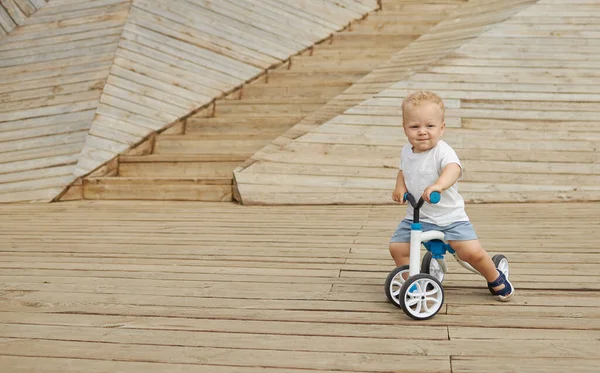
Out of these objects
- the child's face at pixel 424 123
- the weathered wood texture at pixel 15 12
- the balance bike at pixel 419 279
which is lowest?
the balance bike at pixel 419 279

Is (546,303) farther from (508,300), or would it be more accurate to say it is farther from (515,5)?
(515,5)

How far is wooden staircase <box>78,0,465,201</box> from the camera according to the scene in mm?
6340

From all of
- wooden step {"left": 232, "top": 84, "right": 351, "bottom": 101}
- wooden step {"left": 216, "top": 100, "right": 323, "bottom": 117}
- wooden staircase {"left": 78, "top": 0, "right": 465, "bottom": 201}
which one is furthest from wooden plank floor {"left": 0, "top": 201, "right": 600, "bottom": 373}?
wooden step {"left": 232, "top": 84, "right": 351, "bottom": 101}

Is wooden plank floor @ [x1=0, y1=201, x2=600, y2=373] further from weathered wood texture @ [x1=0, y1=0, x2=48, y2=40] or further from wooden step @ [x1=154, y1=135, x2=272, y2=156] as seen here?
weathered wood texture @ [x1=0, y1=0, x2=48, y2=40]

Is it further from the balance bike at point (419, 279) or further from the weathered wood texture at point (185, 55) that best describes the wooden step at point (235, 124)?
the balance bike at point (419, 279)

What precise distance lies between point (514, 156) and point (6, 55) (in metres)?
4.78

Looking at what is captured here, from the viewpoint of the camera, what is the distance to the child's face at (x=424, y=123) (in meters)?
2.76

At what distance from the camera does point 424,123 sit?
277 cm

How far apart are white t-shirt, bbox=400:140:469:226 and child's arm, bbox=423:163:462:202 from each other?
0.04 metres

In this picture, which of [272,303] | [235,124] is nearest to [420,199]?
[272,303]

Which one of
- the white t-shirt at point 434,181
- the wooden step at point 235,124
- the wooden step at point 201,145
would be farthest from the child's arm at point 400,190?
the wooden step at point 235,124

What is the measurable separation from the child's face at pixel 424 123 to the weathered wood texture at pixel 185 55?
424 cm

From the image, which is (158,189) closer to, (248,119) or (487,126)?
(248,119)

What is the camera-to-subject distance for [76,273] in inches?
135
